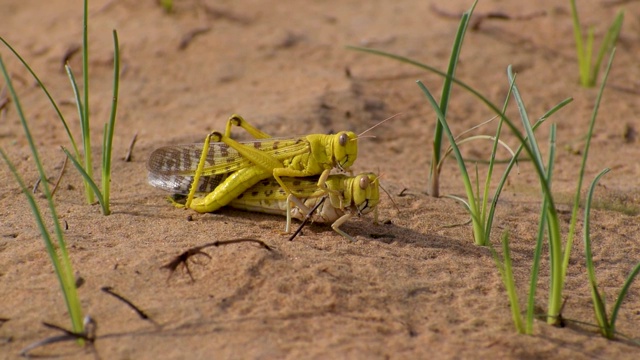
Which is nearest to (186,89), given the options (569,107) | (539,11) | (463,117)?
(463,117)

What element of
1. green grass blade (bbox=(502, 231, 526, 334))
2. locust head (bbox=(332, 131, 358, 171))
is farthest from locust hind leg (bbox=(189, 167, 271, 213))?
green grass blade (bbox=(502, 231, 526, 334))

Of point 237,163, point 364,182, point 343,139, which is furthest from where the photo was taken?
point 237,163

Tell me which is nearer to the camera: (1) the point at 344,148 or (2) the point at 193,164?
(1) the point at 344,148

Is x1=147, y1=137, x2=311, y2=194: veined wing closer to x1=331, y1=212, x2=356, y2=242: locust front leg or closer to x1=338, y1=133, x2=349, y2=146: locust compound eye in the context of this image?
x1=338, y1=133, x2=349, y2=146: locust compound eye

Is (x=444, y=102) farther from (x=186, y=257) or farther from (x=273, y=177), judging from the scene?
(x=186, y=257)

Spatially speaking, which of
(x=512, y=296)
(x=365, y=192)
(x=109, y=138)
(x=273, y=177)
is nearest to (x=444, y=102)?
(x=365, y=192)

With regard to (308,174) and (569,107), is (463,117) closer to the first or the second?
(569,107)
